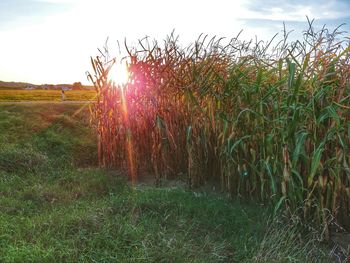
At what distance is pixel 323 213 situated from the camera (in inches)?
196

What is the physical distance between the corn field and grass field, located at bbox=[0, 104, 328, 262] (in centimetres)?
35

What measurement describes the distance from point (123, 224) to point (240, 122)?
1934mm

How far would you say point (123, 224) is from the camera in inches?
195

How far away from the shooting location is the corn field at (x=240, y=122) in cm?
514

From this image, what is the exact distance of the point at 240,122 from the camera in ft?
19.5

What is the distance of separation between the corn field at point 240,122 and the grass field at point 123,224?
0.35 meters

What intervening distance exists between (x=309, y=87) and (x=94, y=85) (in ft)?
13.0

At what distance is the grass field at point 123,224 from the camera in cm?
441

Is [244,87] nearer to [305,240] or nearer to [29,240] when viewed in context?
[305,240]

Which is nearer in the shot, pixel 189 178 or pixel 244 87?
pixel 244 87

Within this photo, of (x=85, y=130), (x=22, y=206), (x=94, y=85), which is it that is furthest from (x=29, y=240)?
(x=85, y=130)

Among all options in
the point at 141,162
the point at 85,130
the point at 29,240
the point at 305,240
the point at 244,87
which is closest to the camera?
the point at 29,240

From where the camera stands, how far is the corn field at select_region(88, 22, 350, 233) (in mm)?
5137

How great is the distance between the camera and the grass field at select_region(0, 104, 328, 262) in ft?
14.5
